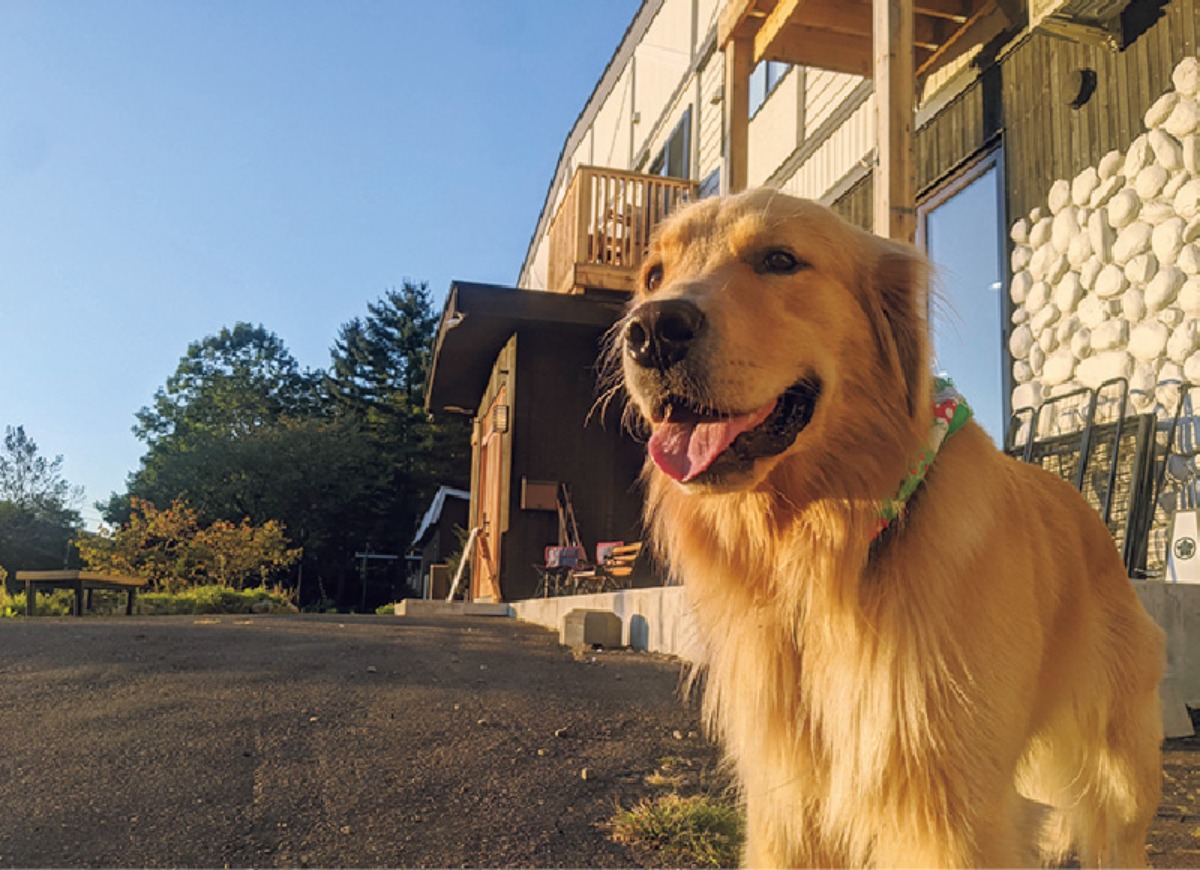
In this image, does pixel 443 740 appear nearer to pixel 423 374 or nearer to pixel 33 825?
pixel 33 825

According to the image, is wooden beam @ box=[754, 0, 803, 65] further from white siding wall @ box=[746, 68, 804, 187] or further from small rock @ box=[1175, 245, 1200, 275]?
small rock @ box=[1175, 245, 1200, 275]

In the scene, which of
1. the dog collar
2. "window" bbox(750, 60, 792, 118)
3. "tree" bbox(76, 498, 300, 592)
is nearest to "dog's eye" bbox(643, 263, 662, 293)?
the dog collar

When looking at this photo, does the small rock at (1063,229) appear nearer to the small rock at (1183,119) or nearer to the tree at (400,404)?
the small rock at (1183,119)

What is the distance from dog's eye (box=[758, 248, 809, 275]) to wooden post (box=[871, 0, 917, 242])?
3.15m

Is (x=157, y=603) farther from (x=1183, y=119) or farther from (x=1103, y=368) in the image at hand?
(x=1183, y=119)

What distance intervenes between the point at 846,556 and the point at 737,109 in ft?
18.6

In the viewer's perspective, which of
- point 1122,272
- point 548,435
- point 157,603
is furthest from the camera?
point 157,603

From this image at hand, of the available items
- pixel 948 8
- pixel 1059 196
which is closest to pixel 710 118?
pixel 948 8

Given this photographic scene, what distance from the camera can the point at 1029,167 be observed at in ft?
21.8

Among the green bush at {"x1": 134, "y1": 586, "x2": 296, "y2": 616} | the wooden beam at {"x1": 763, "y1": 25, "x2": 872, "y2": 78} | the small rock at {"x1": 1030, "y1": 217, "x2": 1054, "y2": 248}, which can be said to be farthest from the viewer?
the green bush at {"x1": 134, "y1": 586, "x2": 296, "y2": 616}

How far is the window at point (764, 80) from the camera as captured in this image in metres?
11.0

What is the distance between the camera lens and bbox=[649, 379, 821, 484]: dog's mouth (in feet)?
6.68

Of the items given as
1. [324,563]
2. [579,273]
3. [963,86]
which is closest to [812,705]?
[963,86]

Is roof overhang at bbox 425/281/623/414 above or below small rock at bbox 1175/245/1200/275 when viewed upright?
above
